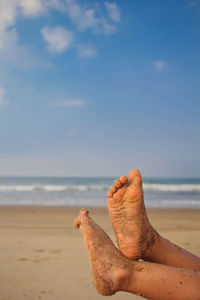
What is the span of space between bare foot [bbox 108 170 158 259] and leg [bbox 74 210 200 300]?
0.10m

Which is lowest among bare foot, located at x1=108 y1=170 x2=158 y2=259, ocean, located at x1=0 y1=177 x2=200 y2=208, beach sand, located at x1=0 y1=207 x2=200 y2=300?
beach sand, located at x1=0 y1=207 x2=200 y2=300

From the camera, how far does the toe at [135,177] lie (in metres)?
1.83

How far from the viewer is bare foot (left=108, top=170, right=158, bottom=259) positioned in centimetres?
163

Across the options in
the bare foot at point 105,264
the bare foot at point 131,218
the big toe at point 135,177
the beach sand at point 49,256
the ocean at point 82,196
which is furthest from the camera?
the ocean at point 82,196

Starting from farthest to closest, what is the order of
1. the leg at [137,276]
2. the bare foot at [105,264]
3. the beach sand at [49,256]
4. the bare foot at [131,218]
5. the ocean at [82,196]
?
the ocean at [82,196] < the beach sand at [49,256] < the bare foot at [131,218] < the bare foot at [105,264] < the leg at [137,276]

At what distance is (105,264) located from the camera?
150 cm

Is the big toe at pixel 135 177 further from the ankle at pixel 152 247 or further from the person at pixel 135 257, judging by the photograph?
the ankle at pixel 152 247

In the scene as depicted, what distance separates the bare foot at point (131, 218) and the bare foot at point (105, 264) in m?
0.10

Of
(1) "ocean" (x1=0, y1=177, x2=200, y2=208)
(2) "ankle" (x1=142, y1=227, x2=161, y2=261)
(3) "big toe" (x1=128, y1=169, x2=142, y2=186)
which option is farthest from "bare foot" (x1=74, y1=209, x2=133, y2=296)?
(1) "ocean" (x1=0, y1=177, x2=200, y2=208)

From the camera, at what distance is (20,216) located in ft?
20.1

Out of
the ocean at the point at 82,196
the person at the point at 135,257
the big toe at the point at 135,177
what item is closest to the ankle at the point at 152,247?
the person at the point at 135,257

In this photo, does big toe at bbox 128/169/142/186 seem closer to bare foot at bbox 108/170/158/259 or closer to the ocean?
bare foot at bbox 108/170/158/259

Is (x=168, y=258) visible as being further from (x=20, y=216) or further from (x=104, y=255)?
(x=20, y=216)

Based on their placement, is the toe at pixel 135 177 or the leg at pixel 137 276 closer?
the leg at pixel 137 276
